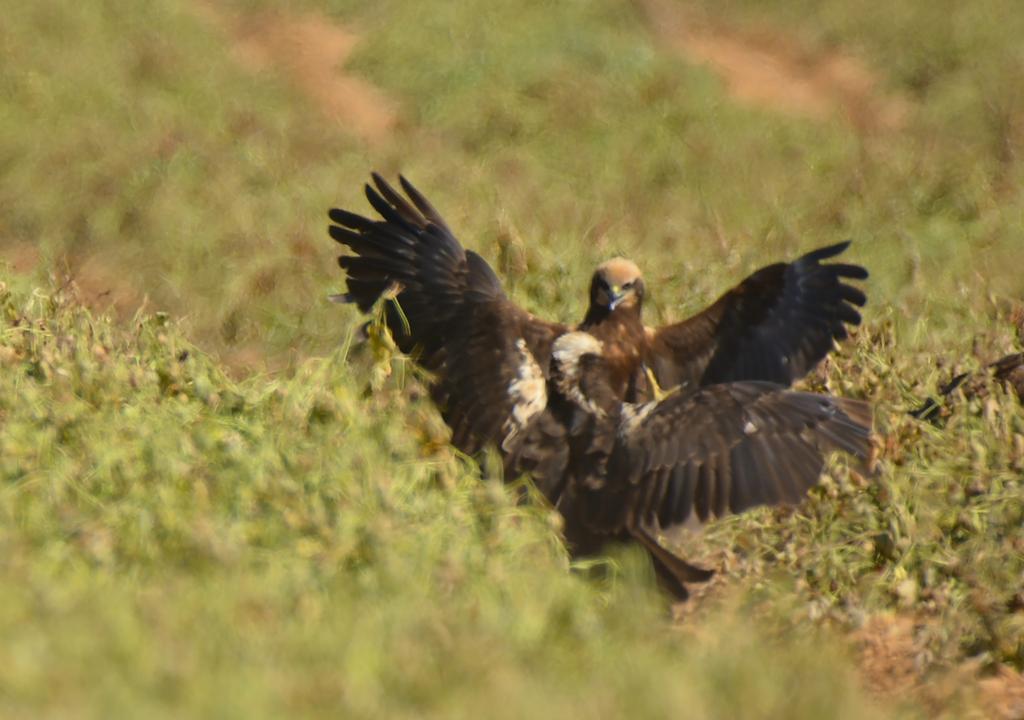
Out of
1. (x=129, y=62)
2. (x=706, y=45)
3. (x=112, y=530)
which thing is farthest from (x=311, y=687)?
(x=706, y=45)

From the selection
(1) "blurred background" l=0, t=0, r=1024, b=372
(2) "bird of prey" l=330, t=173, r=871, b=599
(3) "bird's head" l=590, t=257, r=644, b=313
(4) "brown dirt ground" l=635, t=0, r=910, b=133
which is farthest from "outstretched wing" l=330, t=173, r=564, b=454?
(4) "brown dirt ground" l=635, t=0, r=910, b=133

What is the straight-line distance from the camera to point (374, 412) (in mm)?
5875

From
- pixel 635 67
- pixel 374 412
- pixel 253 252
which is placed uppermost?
pixel 635 67

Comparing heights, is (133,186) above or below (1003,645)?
above

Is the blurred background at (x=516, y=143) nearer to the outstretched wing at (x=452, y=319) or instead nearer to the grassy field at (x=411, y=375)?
the grassy field at (x=411, y=375)

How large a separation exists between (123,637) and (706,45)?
11704 millimetres

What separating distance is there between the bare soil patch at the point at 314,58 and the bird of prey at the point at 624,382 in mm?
5662

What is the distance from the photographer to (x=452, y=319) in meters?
6.64

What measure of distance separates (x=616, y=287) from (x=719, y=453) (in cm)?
120

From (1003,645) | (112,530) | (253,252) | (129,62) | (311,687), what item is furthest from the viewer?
(129,62)

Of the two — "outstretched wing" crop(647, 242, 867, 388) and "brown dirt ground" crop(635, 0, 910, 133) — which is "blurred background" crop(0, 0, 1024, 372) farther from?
"outstretched wing" crop(647, 242, 867, 388)

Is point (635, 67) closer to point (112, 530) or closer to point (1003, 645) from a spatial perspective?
point (1003, 645)

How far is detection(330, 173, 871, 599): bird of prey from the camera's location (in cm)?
586

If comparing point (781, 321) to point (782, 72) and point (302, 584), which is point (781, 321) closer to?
point (302, 584)
